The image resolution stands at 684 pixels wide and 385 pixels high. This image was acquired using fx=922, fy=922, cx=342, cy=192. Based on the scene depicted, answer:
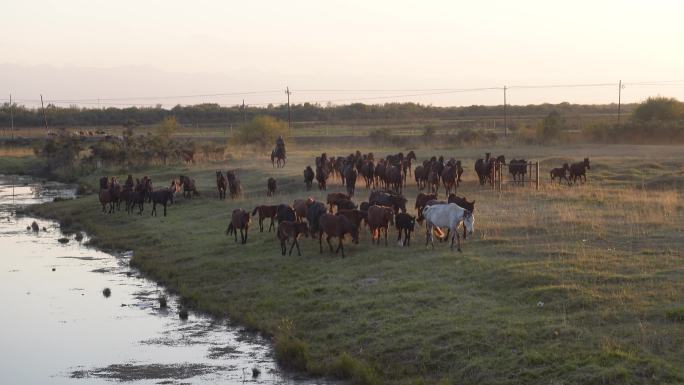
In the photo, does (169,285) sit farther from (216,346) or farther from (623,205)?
(623,205)

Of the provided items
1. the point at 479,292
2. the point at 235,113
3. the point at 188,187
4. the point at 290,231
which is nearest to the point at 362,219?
the point at 290,231

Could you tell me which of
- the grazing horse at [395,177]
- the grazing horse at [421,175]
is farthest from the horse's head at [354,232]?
the grazing horse at [421,175]

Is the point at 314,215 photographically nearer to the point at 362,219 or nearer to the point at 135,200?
the point at 362,219

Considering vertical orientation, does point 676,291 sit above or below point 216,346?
above

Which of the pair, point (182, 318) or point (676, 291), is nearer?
point (676, 291)

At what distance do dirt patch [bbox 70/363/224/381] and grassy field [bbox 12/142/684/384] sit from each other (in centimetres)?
143

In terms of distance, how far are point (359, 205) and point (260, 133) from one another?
127 ft

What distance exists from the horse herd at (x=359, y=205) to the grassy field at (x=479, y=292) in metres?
0.50

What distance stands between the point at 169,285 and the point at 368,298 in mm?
6479

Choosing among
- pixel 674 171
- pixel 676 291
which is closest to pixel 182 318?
pixel 676 291

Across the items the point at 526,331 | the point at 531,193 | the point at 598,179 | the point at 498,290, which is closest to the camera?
the point at 526,331

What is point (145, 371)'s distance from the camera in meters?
15.1

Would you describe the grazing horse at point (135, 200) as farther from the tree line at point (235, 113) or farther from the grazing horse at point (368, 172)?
the tree line at point (235, 113)

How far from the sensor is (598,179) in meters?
37.1
